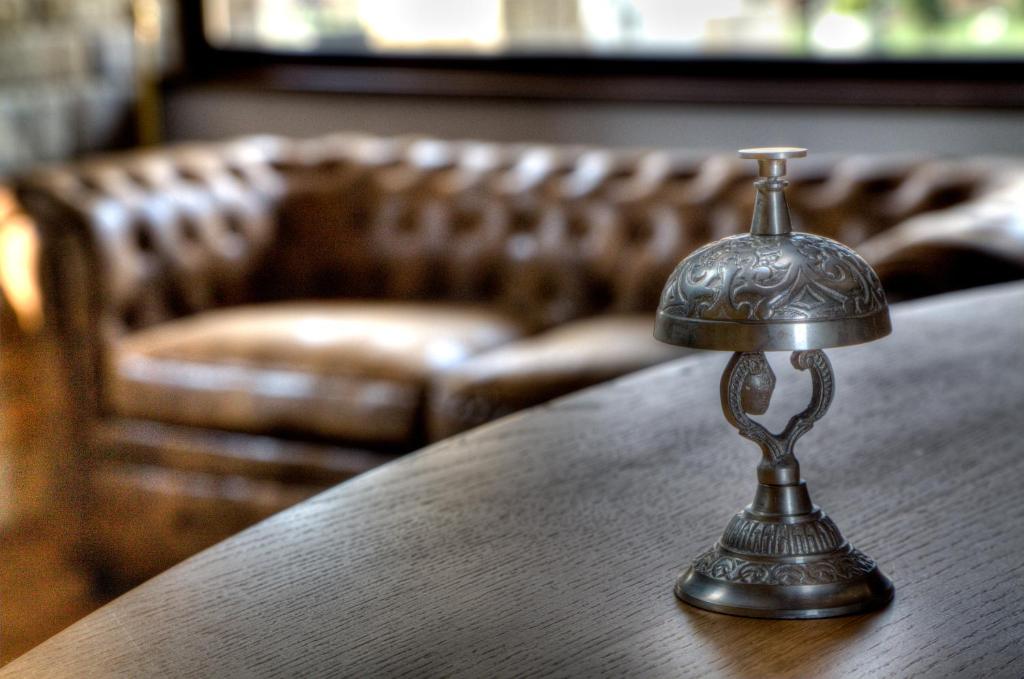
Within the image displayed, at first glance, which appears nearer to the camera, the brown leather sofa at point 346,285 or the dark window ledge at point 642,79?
the brown leather sofa at point 346,285

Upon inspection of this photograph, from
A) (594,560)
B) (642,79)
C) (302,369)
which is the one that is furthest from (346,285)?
(594,560)

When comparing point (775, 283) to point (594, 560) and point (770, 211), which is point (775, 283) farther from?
point (594, 560)

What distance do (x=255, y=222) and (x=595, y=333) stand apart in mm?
1241

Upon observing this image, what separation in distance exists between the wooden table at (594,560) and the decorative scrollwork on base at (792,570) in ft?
0.08

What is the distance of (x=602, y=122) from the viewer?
158 inches

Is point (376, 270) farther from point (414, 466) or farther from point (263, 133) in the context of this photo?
point (414, 466)

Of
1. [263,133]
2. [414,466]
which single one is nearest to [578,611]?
[414,466]

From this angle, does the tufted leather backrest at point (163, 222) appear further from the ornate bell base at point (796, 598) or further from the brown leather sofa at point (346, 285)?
the ornate bell base at point (796, 598)

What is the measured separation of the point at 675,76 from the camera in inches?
155

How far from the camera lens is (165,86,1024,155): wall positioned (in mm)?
3578

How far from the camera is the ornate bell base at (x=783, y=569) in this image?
736 millimetres

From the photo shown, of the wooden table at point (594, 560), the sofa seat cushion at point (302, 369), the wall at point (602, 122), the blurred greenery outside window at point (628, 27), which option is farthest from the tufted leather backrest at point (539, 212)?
the wooden table at point (594, 560)

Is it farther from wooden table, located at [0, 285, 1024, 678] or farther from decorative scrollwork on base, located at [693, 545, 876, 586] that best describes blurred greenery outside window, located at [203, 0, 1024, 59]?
decorative scrollwork on base, located at [693, 545, 876, 586]

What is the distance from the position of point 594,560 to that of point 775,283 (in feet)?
0.75
